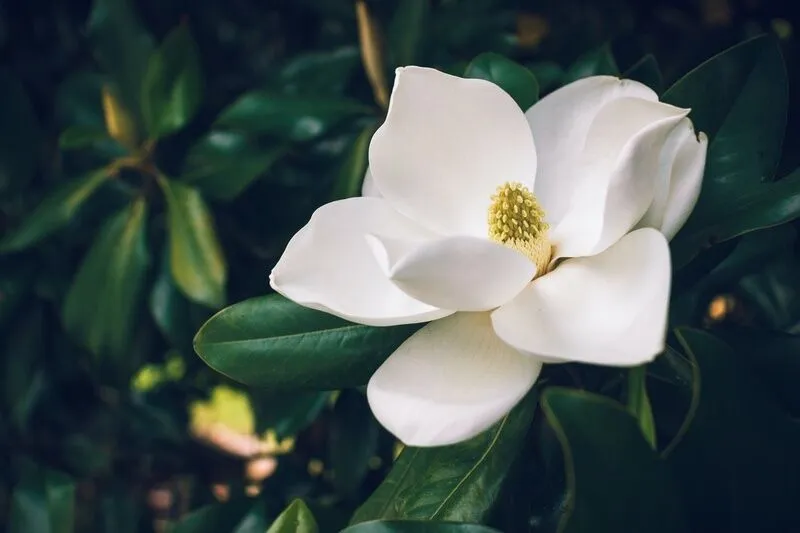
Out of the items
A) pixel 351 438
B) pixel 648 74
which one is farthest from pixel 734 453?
pixel 351 438

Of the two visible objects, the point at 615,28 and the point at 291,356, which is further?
the point at 615,28

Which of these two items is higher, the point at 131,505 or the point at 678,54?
the point at 678,54

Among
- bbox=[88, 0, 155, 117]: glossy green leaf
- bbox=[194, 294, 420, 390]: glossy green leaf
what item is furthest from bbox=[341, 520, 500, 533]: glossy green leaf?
bbox=[88, 0, 155, 117]: glossy green leaf

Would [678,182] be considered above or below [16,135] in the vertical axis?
above

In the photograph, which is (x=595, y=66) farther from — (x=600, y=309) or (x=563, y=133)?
(x=600, y=309)

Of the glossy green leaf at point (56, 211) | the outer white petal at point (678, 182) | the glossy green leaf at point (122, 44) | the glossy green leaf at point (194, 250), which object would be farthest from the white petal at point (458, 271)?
the glossy green leaf at point (122, 44)

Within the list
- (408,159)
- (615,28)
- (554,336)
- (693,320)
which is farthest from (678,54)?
(554,336)

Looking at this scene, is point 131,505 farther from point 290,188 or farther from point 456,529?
point 456,529
